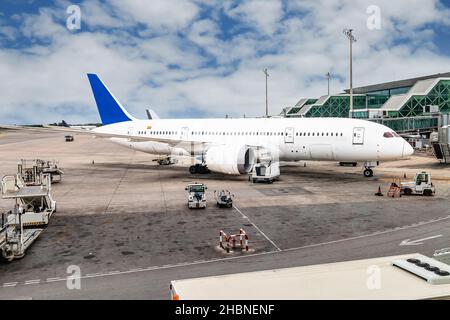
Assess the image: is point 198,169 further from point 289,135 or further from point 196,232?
point 196,232

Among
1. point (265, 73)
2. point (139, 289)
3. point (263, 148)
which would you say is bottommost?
point (139, 289)

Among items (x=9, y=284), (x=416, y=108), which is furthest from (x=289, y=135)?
(x=416, y=108)

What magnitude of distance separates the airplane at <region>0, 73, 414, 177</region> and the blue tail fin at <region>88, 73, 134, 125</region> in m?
0.10

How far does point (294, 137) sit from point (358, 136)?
4.93 meters

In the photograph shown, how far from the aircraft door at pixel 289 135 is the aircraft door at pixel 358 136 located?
15.9ft

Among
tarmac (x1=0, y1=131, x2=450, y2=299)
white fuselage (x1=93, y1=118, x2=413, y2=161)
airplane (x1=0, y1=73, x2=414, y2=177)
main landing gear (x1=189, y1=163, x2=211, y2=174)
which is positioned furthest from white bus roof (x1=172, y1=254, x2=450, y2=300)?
main landing gear (x1=189, y1=163, x2=211, y2=174)

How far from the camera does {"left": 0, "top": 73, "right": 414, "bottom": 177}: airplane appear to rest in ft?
97.3

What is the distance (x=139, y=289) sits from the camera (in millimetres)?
11594

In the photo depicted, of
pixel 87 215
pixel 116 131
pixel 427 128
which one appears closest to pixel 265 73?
pixel 427 128

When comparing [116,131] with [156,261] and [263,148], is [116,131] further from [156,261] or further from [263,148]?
[156,261]

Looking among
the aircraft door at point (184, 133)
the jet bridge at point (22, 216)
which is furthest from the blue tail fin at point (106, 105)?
the jet bridge at point (22, 216)

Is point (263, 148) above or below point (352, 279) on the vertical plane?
above

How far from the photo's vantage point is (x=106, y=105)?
4269 centimetres

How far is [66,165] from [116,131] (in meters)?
8.13
